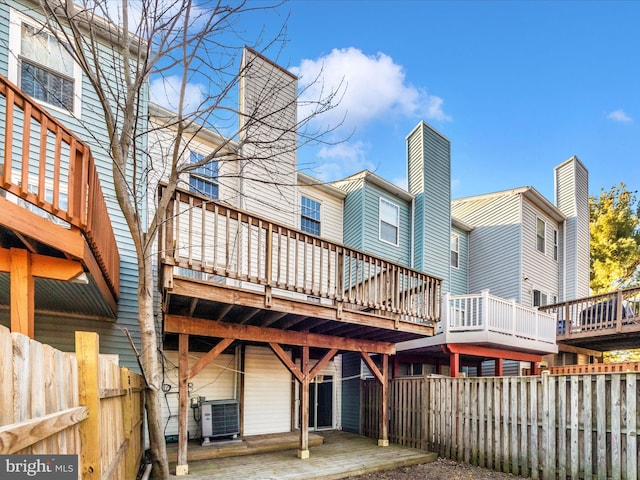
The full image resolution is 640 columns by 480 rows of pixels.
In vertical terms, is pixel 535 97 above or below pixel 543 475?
above

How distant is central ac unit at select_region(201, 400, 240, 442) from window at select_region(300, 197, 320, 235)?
4.89 m

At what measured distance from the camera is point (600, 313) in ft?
42.2

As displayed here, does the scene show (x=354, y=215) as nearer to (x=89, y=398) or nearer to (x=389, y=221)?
(x=389, y=221)

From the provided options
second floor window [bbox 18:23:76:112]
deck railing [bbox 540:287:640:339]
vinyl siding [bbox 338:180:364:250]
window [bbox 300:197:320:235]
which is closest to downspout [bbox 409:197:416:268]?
vinyl siding [bbox 338:180:364:250]

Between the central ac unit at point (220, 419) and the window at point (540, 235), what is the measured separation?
1327 cm

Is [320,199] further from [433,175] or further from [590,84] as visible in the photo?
[590,84]

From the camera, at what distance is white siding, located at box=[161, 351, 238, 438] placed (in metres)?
8.01

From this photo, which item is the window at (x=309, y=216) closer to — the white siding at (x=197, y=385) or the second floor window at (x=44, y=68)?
the white siding at (x=197, y=385)

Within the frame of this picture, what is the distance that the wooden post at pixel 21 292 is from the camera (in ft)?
12.1

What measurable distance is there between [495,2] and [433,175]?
19.5 ft

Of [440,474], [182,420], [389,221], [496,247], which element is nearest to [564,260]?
[496,247]

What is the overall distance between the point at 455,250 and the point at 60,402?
14.9 metres

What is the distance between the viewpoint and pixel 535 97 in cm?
1964

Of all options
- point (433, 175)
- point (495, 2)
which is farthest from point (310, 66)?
point (495, 2)
